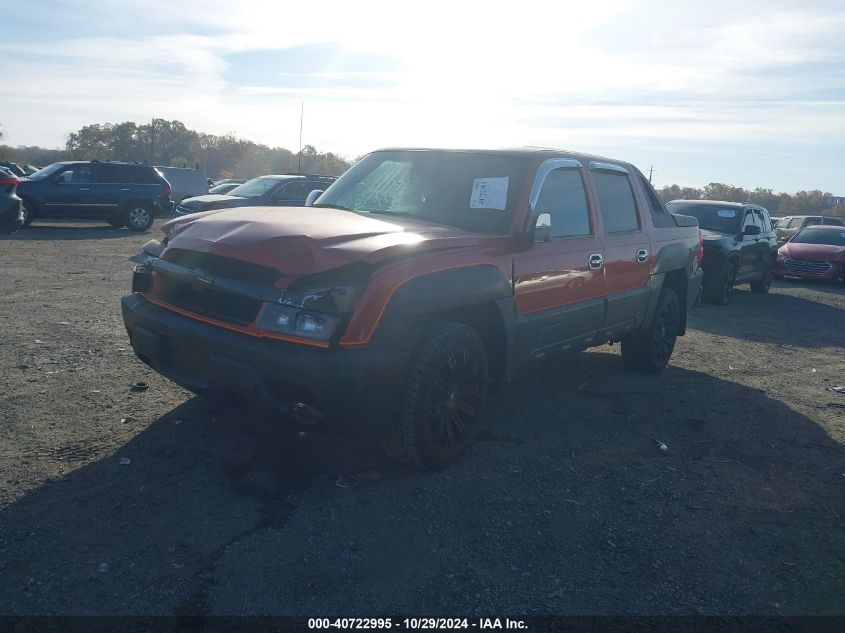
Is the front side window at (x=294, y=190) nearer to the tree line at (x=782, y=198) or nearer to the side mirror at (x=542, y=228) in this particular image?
the side mirror at (x=542, y=228)

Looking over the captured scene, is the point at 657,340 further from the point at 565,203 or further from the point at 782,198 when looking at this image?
the point at 782,198

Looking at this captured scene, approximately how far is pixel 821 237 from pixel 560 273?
15.9 meters

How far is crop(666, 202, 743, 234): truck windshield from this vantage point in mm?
12844

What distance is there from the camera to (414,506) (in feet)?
12.3

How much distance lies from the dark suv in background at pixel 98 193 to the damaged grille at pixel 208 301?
52.7 feet

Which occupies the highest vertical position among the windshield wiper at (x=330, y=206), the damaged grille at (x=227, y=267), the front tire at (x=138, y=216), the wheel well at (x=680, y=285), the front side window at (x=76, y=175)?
the windshield wiper at (x=330, y=206)

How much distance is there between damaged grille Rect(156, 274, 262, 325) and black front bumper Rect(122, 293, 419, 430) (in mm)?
76

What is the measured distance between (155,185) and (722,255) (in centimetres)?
1469

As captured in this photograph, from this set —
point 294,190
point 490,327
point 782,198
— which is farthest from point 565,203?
point 782,198

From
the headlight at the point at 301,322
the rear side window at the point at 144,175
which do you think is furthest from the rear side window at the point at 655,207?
the rear side window at the point at 144,175

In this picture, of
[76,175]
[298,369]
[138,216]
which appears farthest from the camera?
[138,216]

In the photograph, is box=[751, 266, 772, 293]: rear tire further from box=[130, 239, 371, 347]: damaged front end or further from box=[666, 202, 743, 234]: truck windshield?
box=[130, 239, 371, 347]: damaged front end

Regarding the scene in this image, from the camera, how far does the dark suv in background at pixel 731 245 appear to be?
1220 centimetres

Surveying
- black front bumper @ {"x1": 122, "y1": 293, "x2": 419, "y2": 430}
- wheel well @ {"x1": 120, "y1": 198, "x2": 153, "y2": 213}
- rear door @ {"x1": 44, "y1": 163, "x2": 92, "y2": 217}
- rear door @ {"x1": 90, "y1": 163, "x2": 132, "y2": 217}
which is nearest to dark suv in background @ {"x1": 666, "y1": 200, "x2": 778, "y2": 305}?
black front bumper @ {"x1": 122, "y1": 293, "x2": 419, "y2": 430}
